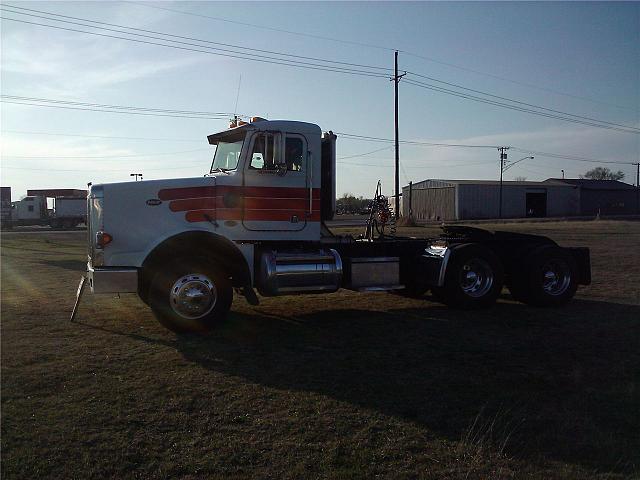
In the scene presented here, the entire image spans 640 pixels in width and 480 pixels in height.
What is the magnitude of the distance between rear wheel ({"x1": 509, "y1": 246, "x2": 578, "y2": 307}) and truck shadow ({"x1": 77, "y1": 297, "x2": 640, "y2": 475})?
526mm

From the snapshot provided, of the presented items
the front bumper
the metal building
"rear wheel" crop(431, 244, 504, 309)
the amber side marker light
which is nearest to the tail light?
the amber side marker light

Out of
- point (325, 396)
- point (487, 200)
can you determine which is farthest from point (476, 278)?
point (487, 200)

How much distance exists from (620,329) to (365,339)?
3.82 meters

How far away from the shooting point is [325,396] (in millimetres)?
5719

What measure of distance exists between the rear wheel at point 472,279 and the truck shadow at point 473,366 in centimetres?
29

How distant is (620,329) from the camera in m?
8.62

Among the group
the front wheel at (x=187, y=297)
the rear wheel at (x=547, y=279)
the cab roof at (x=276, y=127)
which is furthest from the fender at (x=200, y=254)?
the rear wheel at (x=547, y=279)

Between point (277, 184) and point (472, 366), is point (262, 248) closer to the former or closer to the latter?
point (277, 184)

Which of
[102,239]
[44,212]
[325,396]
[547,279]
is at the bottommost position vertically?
[325,396]

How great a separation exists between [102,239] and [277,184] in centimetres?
270

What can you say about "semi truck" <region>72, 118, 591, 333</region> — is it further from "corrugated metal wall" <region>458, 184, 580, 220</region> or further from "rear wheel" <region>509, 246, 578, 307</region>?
"corrugated metal wall" <region>458, 184, 580, 220</region>

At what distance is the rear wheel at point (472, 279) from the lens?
404 inches

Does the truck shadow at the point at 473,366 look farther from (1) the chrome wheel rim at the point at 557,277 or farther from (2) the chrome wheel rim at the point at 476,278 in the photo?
(1) the chrome wheel rim at the point at 557,277

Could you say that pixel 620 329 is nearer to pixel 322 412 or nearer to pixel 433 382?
pixel 433 382
